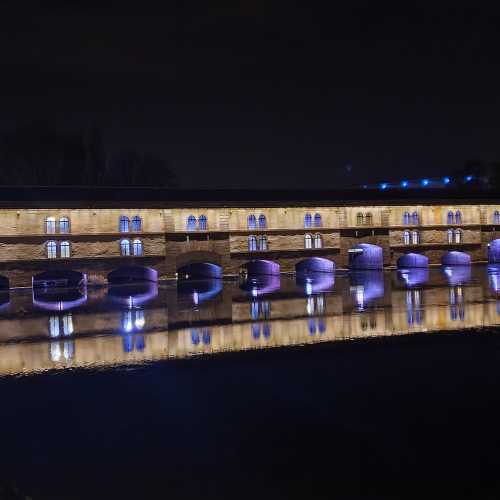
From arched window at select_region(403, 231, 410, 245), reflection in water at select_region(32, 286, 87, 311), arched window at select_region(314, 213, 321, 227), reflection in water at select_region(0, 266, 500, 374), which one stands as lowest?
reflection in water at select_region(0, 266, 500, 374)

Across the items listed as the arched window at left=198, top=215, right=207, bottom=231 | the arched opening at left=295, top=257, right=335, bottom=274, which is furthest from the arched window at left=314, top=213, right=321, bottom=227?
the arched window at left=198, top=215, right=207, bottom=231

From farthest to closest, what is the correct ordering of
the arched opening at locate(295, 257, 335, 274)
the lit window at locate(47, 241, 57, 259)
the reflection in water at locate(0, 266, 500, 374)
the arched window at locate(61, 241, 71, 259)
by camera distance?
1. the arched opening at locate(295, 257, 335, 274)
2. the arched window at locate(61, 241, 71, 259)
3. the lit window at locate(47, 241, 57, 259)
4. the reflection in water at locate(0, 266, 500, 374)

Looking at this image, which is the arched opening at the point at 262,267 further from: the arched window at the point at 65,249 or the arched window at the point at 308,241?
the arched window at the point at 65,249

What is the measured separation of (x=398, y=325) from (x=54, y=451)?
1490 cm

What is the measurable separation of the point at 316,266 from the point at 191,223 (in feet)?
46.3

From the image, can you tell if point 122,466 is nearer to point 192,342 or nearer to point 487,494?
point 487,494


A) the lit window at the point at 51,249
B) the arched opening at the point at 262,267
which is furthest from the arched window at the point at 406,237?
the lit window at the point at 51,249

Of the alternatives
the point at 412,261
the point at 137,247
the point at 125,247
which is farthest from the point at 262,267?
the point at 412,261

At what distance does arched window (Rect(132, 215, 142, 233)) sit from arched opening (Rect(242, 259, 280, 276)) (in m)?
9.78

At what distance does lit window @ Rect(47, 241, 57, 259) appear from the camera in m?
41.9

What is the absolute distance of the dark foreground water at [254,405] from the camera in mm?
9484

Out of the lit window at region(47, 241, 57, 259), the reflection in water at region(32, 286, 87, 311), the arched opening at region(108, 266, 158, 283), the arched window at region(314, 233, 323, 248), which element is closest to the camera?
the reflection in water at region(32, 286, 87, 311)

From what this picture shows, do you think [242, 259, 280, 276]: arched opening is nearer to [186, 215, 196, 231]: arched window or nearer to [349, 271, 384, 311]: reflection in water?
[186, 215, 196, 231]: arched window

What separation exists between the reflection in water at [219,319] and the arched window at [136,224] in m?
6.30
